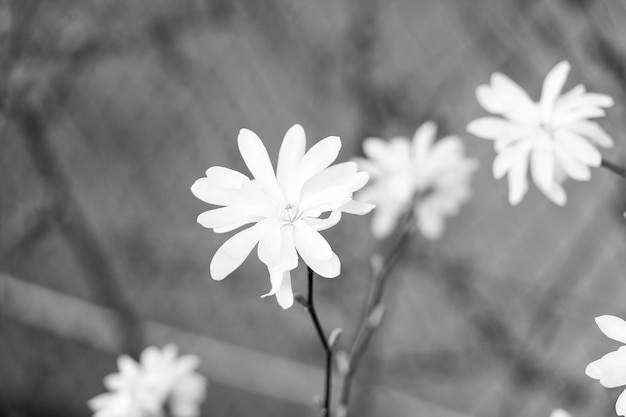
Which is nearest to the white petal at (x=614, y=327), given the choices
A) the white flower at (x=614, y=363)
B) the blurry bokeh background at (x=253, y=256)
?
the white flower at (x=614, y=363)

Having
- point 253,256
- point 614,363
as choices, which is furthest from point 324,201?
point 253,256

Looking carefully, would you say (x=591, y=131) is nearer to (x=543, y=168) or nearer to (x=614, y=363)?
(x=543, y=168)

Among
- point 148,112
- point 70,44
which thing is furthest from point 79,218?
point 148,112

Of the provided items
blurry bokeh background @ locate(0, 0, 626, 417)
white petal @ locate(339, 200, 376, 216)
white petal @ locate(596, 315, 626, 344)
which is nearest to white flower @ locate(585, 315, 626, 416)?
white petal @ locate(596, 315, 626, 344)

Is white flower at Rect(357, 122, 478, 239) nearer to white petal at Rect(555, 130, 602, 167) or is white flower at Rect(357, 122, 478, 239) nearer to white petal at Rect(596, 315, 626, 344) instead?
white petal at Rect(555, 130, 602, 167)

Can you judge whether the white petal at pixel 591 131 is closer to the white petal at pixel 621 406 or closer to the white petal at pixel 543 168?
the white petal at pixel 543 168

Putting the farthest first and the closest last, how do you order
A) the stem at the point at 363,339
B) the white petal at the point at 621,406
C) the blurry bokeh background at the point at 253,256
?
the blurry bokeh background at the point at 253,256, the stem at the point at 363,339, the white petal at the point at 621,406
